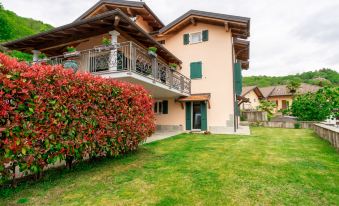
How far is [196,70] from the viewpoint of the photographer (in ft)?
54.5

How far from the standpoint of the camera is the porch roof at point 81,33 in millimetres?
8852

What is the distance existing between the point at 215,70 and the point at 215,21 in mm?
3617

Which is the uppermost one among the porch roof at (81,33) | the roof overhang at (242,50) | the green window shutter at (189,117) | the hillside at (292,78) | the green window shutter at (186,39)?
→ the hillside at (292,78)

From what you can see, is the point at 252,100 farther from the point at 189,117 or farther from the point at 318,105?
the point at 189,117

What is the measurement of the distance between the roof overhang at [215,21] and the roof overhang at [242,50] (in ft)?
2.15

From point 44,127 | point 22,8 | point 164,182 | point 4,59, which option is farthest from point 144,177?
point 22,8

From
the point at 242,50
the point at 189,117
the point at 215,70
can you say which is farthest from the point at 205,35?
the point at 189,117

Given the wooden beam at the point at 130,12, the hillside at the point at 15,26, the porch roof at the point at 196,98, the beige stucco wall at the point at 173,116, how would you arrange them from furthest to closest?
1. the hillside at the point at 15,26
2. the beige stucco wall at the point at 173,116
3. the porch roof at the point at 196,98
4. the wooden beam at the point at 130,12

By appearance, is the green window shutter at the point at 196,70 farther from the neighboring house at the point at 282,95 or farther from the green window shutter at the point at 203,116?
the neighboring house at the point at 282,95

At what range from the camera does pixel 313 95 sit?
19703mm

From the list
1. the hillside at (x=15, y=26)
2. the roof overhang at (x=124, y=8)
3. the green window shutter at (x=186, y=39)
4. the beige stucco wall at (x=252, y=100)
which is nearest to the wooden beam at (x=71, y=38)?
the roof overhang at (x=124, y=8)

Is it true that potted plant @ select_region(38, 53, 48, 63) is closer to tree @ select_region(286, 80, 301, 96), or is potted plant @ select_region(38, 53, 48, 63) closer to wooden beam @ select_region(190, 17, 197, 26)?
wooden beam @ select_region(190, 17, 197, 26)

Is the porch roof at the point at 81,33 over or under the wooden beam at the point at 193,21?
under

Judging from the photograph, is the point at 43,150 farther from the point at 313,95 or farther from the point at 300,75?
the point at 300,75
